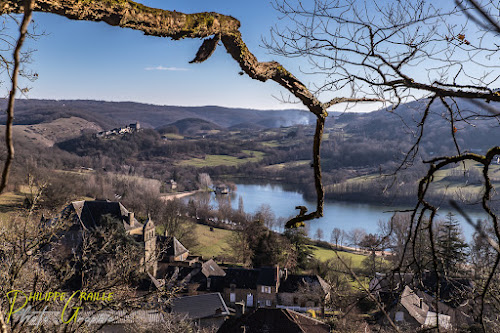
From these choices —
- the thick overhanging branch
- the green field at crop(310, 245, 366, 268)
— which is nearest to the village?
the green field at crop(310, 245, 366, 268)

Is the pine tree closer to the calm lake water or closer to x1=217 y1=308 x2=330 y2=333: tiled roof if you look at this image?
x1=217 y1=308 x2=330 y2=333: tiled roof

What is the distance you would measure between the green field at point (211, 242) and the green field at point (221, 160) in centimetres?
4154

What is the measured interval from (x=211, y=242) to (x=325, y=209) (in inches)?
633

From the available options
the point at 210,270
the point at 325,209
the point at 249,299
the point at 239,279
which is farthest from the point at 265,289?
the point at 325,209

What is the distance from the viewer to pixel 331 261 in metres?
23.1

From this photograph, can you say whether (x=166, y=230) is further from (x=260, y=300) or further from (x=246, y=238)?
(x=260, y=300)

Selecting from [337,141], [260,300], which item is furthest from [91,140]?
[260,300]

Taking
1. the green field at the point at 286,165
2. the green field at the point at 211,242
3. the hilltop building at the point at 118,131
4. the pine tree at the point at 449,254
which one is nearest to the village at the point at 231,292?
the green field at the point at 211,242

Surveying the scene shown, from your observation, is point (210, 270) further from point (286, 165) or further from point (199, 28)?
point (286, 165)

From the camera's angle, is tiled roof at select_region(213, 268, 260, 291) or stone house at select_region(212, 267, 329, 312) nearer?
stone house at select_region(212, 267, 329, 312)

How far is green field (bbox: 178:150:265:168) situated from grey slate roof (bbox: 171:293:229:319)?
191 feet

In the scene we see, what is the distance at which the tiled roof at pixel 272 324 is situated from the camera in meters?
11.1

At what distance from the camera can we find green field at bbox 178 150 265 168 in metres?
76.3

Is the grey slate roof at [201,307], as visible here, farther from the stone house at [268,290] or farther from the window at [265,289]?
the window at [265,289]
